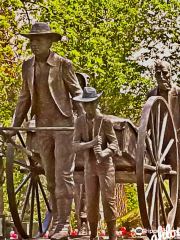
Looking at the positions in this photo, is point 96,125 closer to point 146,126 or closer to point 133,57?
point 146,126

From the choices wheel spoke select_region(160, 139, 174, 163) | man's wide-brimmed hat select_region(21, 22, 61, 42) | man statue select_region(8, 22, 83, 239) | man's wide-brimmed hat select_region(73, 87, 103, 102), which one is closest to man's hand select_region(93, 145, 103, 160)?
man's wide-brimmed hat select_region(73, 87, 103, 102)

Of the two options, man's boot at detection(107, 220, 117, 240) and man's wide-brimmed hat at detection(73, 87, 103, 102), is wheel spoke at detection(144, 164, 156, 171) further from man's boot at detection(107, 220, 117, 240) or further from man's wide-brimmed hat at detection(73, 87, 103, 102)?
man's wide-brimmed hat at detection(73, 87, 103, 102)

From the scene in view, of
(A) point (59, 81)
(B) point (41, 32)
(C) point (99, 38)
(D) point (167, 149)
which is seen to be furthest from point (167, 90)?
(C) point (99, 38)

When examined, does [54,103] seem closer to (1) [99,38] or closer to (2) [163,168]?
(2) [163,168]

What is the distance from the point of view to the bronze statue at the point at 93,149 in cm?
1038

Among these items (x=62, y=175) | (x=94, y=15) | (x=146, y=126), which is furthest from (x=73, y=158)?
(x=94, y=15)

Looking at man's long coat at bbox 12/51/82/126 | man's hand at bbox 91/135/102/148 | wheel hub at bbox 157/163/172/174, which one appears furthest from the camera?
wheel hub at bbox 157/163/172/174

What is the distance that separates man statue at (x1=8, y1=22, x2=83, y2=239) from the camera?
1088 centimetres

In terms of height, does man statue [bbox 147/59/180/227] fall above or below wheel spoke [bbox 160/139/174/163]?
above

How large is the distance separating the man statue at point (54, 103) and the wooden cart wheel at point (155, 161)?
94cm

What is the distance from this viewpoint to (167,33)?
2636 centimetres

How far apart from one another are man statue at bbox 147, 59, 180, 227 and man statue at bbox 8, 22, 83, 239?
1.78 meters

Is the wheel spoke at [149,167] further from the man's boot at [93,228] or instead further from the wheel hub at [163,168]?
the man's boot at [93,228]

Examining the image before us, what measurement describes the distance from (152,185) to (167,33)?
1542cm
